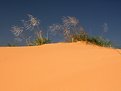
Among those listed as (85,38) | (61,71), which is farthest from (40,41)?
(61,71)

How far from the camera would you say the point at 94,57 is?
15.6 feet

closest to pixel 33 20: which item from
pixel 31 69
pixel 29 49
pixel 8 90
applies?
pixel 29 49

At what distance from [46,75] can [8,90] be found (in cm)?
58

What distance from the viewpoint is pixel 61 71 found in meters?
4.07

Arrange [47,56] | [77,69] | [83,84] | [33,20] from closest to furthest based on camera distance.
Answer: [83,84]
[77,69]
[47,56]
[33,20]

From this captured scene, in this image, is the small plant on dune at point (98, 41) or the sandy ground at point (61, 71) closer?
the sandy ground at point (61, 71)

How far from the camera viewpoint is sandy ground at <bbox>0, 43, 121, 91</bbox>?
141 inches

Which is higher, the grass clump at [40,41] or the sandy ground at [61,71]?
the sandy ground at [61,71]

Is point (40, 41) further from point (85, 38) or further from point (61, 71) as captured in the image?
point (61, 71)

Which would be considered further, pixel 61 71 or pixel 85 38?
pixel 85 38

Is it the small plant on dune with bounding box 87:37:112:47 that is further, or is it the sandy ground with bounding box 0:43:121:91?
the small plant on dune with bounding box 87:37:112:47

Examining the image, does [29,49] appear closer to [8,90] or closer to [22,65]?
[22,65]

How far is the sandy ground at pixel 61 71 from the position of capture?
357 centimetres

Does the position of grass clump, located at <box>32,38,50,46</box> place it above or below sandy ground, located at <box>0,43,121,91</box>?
below
